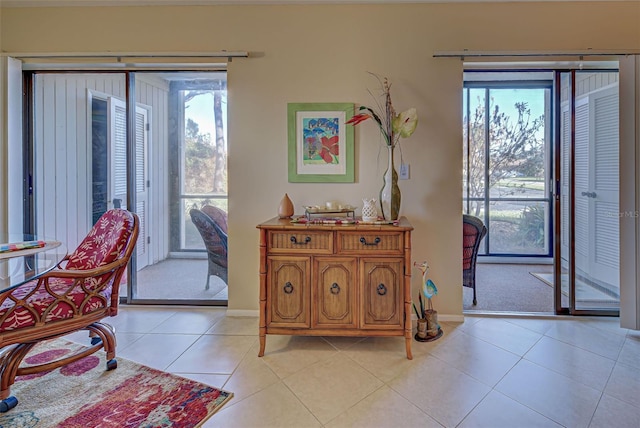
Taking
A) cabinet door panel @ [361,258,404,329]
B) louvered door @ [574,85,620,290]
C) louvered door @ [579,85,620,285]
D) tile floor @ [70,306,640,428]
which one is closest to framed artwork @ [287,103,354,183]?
cabinet door panel @ [361,258,404,329]

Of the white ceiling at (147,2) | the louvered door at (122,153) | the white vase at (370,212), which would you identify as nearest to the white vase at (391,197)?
the white vase at (370,212)

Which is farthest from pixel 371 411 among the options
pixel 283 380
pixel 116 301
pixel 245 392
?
pixel 116 301

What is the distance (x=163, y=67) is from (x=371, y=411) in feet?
9.91

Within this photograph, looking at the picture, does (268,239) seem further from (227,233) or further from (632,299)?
(632,299)

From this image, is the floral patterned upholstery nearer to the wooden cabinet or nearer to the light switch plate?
the wooden cabinet

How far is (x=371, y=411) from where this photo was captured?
1.56 m

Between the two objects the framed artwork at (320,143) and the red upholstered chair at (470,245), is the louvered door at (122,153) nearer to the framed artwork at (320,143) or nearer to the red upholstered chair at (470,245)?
the framed artwork at (320,143)

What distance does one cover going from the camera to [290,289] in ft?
6.88

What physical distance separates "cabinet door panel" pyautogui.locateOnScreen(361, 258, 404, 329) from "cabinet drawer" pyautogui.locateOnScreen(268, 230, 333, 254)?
28 centimetres

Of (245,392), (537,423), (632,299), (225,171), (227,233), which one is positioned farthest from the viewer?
(225,171)

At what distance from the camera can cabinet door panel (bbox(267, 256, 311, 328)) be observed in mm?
2092

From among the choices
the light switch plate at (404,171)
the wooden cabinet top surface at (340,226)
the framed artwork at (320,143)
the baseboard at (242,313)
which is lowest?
the baseboard at (242,313)

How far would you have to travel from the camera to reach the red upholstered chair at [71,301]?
1.56m

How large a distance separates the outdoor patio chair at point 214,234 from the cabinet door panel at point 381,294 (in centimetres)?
147
